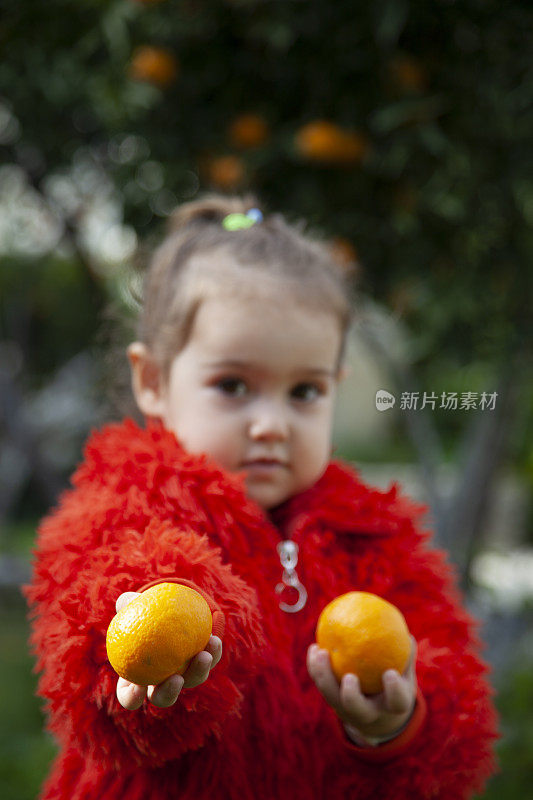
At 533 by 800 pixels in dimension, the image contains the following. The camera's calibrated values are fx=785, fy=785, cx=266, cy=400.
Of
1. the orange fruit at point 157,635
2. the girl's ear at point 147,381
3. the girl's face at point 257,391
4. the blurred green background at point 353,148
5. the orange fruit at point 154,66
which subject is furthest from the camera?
the orange fruit at point 154,66

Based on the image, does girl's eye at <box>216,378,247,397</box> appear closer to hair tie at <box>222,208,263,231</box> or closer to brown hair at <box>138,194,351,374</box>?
brown hair at <box>138,194,351,374</box>

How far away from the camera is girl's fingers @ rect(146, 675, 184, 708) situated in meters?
0.97

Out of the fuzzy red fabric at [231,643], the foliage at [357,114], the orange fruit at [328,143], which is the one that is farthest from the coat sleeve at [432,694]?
the orange fruit at [328,143]

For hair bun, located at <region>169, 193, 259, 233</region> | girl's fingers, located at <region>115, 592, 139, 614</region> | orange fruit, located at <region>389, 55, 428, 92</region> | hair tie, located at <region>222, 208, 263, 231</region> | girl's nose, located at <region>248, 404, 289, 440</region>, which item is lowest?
girl's fingers, located at <region>115, 592, 139, 614</region>

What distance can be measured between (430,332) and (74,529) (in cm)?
182

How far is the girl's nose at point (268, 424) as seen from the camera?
4.31 ft

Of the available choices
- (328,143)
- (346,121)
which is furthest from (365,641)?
(346,121)

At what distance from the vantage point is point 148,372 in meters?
1.54

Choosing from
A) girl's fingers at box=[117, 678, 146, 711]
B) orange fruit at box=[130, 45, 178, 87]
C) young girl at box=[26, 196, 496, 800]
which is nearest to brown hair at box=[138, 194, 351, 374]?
young girl at box=[26, 196, 496, 800]

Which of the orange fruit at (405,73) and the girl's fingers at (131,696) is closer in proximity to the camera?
the girl's fingers at (131,696)

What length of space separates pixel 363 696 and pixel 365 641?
0.09 m

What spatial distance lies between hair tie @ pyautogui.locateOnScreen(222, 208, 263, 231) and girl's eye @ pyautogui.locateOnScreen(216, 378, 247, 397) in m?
0.37

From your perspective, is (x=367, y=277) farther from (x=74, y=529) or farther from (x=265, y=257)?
(x=74, y=529)

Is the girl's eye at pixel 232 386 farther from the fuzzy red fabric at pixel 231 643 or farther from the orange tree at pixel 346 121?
the orange tree at pixel 346 121
